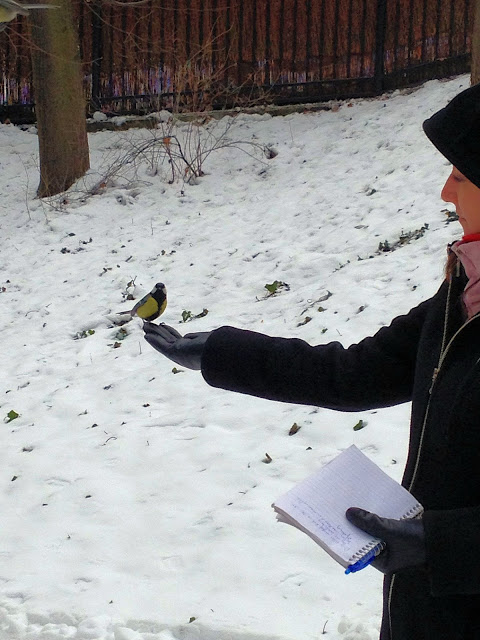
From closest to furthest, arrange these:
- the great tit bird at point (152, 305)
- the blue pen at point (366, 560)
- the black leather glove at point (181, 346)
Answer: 1. the blue pen at point (366, 560)
2. the black leather glove at point (181, 346)
3. the great tit bird at point (152, 305)

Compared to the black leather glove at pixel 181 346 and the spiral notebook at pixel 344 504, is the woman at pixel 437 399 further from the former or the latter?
the black leather glove at pixel 181 346

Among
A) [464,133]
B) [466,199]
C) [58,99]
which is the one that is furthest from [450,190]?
[58,99]

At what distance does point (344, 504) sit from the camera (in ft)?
5.23

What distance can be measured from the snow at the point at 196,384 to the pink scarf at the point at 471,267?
1.67 meters

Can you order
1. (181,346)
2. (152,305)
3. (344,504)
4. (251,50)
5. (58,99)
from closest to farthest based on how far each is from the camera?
(344,504), (181,346), (152,305), (58,99), (251,50)

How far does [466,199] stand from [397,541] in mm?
641

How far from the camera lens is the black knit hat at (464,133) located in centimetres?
150

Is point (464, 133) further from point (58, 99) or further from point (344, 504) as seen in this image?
point (58, 99)

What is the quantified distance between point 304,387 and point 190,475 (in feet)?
7.39

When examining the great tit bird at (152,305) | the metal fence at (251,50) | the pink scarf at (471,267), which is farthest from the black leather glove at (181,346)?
the metal fence at (251,50)

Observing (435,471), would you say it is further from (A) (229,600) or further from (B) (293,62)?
(B) (293,62)

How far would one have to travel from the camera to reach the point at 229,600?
10.4ft

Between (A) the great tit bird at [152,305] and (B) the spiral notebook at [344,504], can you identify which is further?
(A) the great tit bird at [152,305]

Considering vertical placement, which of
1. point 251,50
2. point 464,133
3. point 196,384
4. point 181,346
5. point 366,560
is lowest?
point 196,384
